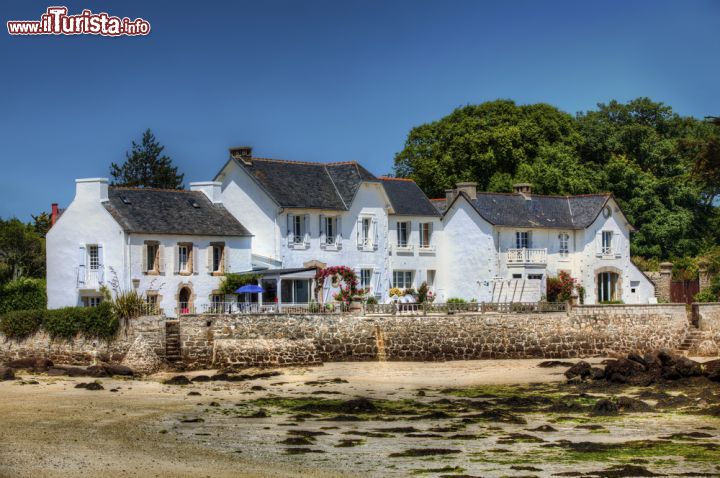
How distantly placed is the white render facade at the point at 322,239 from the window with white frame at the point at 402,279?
0.07m

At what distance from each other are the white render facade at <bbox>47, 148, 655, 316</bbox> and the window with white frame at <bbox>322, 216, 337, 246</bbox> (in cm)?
6

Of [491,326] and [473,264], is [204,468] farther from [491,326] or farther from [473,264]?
[473,264]

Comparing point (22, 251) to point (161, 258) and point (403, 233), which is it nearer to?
point (161, 258)

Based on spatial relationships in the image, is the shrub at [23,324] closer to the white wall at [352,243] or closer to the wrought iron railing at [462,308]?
the white wall at [352,243]

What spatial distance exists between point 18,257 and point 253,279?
46.7ft

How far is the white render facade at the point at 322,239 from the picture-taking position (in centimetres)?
4966

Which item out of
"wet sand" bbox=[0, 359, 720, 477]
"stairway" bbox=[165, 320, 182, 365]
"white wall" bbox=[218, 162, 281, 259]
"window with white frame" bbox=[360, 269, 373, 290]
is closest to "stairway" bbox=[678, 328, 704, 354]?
"wet sand" bbox=[0, 359, 720, 477]

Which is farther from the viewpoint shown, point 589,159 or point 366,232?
point 589,159

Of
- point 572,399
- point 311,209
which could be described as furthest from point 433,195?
point 572,399

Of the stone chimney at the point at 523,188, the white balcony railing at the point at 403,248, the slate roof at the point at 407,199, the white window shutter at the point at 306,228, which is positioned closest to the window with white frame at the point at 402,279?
the white balcony railing at the point at 403,248

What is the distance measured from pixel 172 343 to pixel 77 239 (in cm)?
762

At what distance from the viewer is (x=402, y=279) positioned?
58.8 meters

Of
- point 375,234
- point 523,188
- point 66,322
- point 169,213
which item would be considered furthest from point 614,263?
point 66,322

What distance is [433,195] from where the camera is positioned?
7212 centimetres
